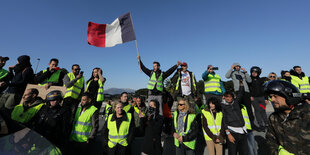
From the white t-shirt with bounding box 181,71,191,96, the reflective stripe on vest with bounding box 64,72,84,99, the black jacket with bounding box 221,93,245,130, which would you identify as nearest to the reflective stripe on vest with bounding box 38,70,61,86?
the reflective stripe on vest with bounding box 64,72,84,99

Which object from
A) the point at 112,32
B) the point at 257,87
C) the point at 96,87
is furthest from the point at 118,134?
the point at 257,87

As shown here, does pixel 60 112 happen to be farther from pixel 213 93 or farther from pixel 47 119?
pixel 213 93

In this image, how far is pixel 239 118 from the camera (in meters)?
3.45

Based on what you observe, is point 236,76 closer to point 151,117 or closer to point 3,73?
point 151,117

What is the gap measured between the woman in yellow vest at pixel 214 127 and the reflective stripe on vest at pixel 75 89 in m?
4.10

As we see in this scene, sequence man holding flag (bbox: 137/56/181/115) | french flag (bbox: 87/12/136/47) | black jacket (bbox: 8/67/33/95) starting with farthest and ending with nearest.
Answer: french flag (bbox: 87/12/136/47) < man holding flag (bbox: 137/56/181/115) < black jacket (bbox: 8/67/33/95)

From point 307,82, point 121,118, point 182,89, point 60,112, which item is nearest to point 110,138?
point 121,118

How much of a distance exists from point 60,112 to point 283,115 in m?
4.04

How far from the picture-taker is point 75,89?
14.5 ft

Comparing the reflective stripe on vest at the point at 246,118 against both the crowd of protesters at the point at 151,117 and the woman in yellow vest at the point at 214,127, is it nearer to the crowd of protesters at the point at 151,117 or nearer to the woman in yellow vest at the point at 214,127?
the crowd of protesters at the point at 151,117

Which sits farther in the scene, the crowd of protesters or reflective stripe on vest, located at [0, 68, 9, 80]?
reflective stripe on vest, located at [0, 68, 9, 80]

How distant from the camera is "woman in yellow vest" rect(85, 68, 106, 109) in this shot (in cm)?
470

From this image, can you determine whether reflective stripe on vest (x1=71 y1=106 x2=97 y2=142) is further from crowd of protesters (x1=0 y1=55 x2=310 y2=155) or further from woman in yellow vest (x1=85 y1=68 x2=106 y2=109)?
woman in yellow vest (x1=85 y1=68 x2=106 y2=109)

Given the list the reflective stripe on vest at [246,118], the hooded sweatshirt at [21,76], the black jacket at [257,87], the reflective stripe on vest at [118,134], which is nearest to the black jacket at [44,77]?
the hooded sweatshirt at [21,76]
